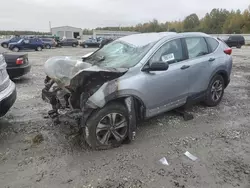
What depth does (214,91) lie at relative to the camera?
18.1 ft

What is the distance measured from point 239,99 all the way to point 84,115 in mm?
4418

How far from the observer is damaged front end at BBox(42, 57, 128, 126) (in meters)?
3.52

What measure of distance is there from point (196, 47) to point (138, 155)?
8.52 ft

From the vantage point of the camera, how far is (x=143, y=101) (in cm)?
401

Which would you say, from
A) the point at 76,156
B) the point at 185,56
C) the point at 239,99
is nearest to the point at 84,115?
the point at 76,156

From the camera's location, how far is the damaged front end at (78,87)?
11.5 ft

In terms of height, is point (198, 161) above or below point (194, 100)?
below

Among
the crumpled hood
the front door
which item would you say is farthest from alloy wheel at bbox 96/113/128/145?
the crumpled hood

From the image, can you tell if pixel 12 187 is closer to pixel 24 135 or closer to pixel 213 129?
pixel 24 135

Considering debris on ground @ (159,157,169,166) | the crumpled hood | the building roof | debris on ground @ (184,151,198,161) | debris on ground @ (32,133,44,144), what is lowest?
debris on ground @ (184,151,198,161)

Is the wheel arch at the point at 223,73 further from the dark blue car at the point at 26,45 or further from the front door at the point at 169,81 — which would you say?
the dark blue car at the point at 26,45

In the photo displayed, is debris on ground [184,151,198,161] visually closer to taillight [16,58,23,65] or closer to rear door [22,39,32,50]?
taillight [16,58,23,65]

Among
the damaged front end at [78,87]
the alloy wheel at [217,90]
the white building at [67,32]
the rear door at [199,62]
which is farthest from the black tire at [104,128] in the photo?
the white building at [67,32]

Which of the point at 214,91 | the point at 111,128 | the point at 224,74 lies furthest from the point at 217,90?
the point at 111,128
